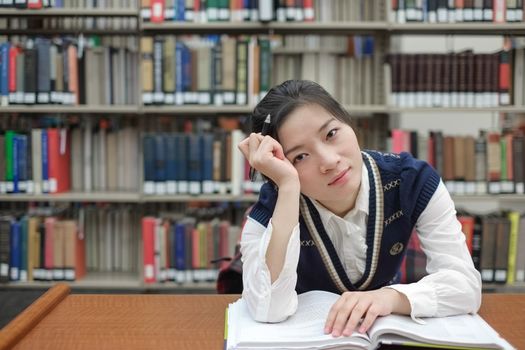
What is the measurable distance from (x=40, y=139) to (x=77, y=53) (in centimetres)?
46

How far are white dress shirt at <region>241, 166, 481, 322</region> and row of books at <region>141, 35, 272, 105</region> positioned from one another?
178 centimetres

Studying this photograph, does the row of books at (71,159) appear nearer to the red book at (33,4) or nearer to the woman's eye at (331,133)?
the red book at (33,4)

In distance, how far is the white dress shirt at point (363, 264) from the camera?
0.98 metres

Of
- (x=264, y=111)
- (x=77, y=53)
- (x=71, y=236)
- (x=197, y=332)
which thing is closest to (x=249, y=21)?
(x=77, y=53)

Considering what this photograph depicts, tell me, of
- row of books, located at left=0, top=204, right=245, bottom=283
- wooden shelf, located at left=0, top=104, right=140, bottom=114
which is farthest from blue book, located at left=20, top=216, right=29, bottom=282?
wooden shelf, located at left=0, top=104, right=140, bottom=114

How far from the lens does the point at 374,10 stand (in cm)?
308

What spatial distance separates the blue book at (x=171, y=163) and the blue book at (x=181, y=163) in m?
0.01

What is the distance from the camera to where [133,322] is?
1.00m

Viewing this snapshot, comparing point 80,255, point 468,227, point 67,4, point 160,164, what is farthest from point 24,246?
point 468,227

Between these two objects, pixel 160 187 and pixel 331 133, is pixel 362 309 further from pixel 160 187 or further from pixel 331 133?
pixel 160 187

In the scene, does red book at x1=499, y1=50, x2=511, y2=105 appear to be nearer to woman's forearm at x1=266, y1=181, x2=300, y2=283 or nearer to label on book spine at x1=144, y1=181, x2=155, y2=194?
label on book spine at x1=144, y1=181, x2=155, y2=194

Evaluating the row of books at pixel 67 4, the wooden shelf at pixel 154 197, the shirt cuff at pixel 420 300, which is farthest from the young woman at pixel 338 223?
the row of books at pixel 67 4

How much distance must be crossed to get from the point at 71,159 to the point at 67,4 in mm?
778

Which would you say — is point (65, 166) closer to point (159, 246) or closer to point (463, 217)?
point (159, 246)
